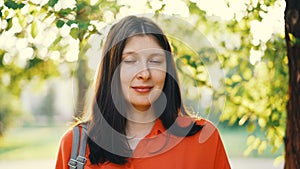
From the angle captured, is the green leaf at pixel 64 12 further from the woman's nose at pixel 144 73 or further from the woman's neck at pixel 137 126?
the woman's nose at pixel 144 73

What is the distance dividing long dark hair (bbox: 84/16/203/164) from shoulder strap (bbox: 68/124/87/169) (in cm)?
2

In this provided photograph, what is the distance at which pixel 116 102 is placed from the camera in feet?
8.38

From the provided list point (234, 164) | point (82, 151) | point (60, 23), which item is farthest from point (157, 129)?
point (234, 164)

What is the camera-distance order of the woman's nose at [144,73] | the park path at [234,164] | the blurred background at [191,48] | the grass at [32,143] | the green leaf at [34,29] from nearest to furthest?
the woman's nose at [144,73] < the blurred background at [191,48] < the green leaf at [34,29] < the park path at [234,164] < the grass at [32,143]

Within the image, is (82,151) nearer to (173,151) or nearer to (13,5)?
(173,151)

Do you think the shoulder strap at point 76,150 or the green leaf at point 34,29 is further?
the green leaf at point 34,29

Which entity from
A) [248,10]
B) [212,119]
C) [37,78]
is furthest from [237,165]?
[212,119]

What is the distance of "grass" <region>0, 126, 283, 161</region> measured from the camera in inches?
813

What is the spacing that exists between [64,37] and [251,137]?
73.7 inches

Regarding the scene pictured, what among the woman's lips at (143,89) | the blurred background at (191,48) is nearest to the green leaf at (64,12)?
the blurred background at (191,48)

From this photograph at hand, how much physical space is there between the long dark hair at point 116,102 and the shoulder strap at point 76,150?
25 mm

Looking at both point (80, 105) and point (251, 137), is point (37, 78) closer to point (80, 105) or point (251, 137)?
point (251, 137)

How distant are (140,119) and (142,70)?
0.25 meters

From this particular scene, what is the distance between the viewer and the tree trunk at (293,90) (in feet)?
12.2
